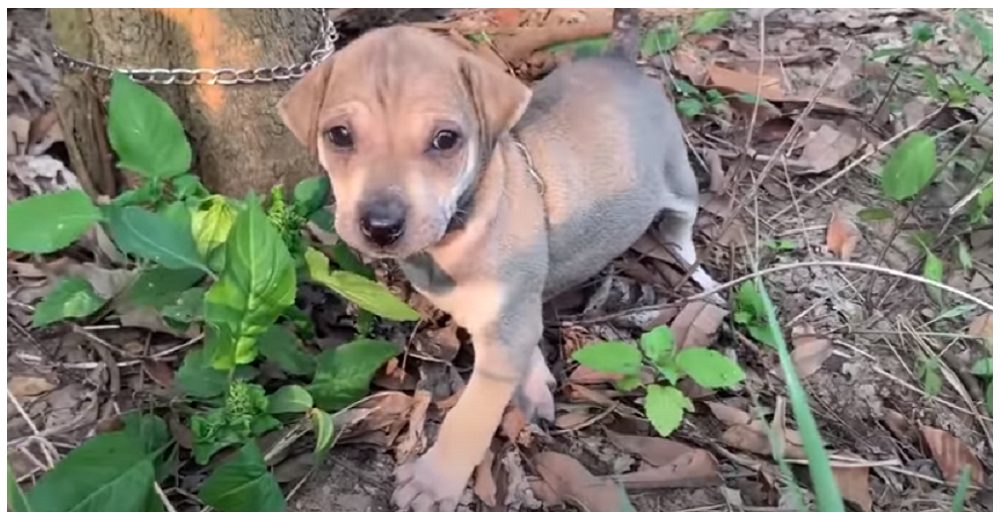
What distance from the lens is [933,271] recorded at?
2.80 m

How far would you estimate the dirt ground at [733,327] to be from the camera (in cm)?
234

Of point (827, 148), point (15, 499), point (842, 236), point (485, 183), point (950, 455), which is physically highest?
point (485, 183)

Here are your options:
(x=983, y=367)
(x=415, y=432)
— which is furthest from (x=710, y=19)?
(x=415, y=432)

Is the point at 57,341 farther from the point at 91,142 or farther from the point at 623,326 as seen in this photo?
the point at 623,326

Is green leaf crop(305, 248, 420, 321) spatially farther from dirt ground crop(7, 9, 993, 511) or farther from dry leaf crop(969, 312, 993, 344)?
dry leaf crop(969, 312, 993, 344)

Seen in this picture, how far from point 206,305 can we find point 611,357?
86 centimetres

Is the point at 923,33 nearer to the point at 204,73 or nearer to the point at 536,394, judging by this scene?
the point at 536,394

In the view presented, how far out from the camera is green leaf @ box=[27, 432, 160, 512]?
201 cm

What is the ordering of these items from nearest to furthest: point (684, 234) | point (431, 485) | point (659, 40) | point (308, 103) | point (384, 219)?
point (384, 219) < point (308, 103) < point (431, 485) < point (684, 234) < point (659, 40)

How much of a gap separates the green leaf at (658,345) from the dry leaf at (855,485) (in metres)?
0.43

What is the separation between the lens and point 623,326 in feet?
9.01

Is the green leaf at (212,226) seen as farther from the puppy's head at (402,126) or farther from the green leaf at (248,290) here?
the puppy's head at (402,126)

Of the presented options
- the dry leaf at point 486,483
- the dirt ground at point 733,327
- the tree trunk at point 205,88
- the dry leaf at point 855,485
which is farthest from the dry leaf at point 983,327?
the tree trunk at point 205,88
